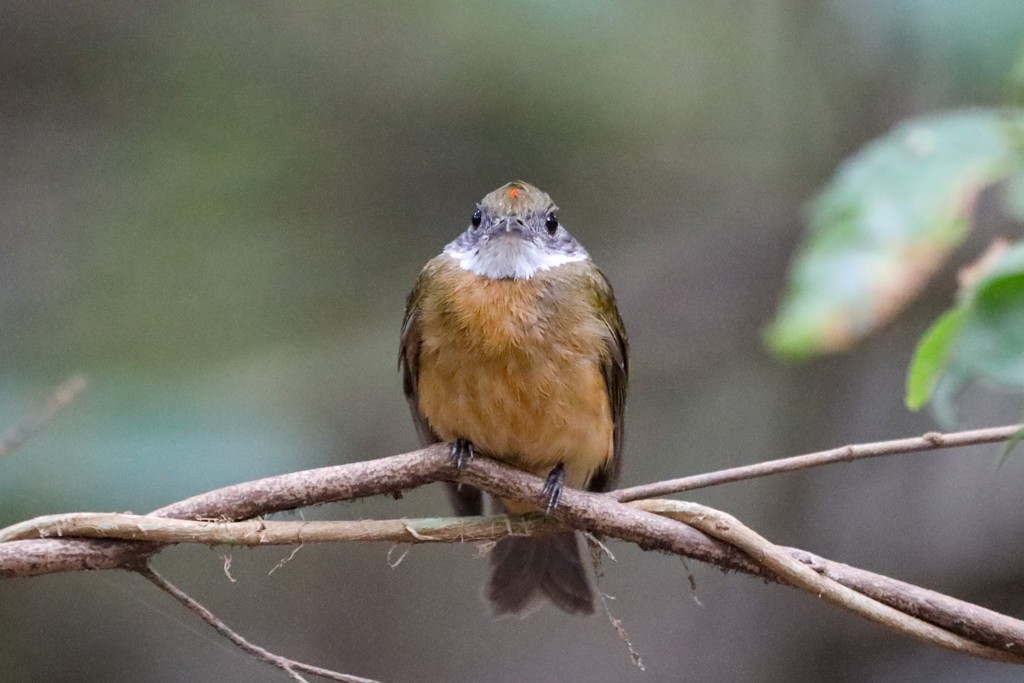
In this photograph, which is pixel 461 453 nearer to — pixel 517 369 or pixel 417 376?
pixel 517 369

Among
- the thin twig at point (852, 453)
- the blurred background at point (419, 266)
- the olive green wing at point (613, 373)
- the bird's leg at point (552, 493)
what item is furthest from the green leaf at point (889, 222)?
the blurred background at point (419, 266)

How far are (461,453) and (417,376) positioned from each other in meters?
0.45

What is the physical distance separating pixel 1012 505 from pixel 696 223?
4.99 feet

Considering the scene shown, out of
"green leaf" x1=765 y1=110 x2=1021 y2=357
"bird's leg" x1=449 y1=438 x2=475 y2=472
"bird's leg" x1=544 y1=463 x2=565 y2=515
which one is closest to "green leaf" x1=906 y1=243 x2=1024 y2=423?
"green leaf" x1=765 y1=110 x2=1021 y2=357

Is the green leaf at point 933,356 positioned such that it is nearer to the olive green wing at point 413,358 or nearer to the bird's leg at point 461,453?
the bird's leg at point 461,453

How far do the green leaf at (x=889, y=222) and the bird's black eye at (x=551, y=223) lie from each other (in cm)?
98

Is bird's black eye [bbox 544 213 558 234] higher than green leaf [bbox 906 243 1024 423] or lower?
higher

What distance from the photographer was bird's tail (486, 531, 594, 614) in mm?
2365

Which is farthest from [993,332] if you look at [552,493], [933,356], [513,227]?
[513,227]

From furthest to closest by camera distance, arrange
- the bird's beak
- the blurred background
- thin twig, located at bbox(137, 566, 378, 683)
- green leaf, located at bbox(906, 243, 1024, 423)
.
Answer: the blurred background
the bird's beak
thin twig, located at bbox(137, 566, 378, 683)
green leaf, located at bbox(906, 243, 1024, 423)

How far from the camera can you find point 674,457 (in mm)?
4273

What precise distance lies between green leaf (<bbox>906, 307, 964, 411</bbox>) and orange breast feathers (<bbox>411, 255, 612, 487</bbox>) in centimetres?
109

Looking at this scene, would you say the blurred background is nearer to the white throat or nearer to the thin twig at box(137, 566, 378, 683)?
the white throat

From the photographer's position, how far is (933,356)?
1144 millimetres
